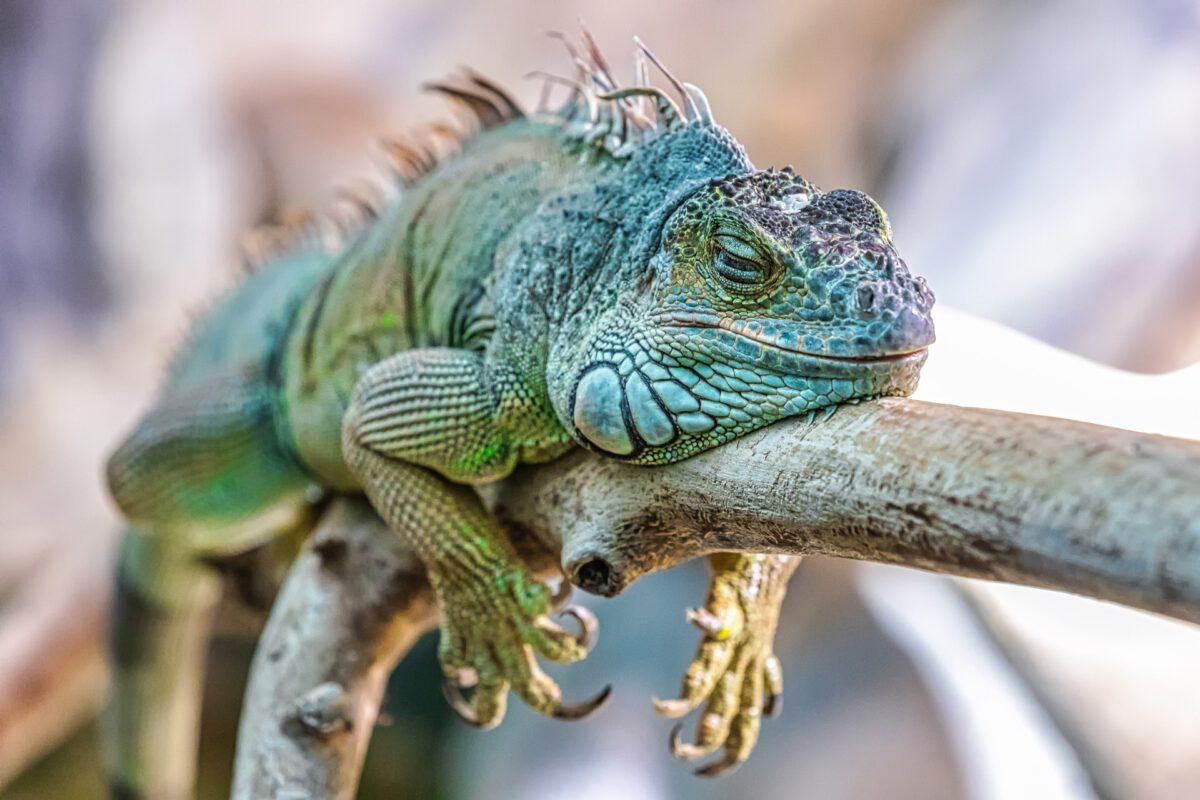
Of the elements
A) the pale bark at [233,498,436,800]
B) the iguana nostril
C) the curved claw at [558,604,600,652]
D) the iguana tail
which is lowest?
the iguana tail

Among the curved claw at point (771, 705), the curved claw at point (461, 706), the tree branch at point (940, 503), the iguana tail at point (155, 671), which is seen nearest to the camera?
the tree branch at point (940, 503)

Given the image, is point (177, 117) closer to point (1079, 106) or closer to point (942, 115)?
point (942, 115)

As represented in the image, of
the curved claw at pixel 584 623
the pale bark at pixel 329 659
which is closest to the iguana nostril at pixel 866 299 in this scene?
the curved claw at pixel 584 623

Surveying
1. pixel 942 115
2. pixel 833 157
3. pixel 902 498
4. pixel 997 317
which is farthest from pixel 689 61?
pixel 902 498

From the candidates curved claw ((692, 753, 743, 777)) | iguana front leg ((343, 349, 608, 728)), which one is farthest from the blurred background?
iguana front leg ((343, 349, 608, 728))

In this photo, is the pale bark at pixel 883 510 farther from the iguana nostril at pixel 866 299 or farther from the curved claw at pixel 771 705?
the curved claw at pixel 771 705

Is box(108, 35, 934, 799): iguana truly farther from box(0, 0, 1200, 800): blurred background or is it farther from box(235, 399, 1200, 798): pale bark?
box(0, 0, 1200, 800): blurred background
